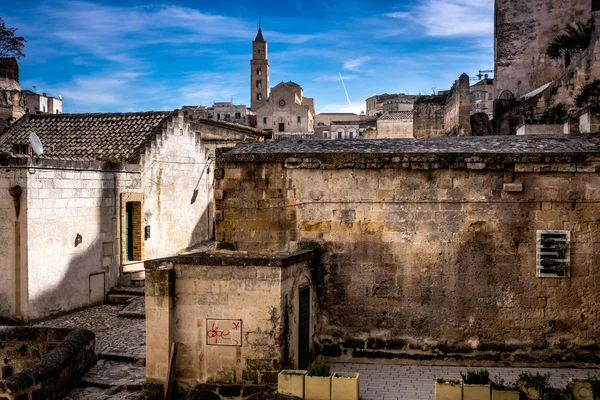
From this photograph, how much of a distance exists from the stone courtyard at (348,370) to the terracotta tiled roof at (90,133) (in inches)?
294

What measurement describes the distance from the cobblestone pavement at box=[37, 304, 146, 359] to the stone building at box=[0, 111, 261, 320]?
17.6 inches

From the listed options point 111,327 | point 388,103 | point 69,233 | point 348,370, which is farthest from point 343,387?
point 388,103

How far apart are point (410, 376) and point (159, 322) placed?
15.0ft

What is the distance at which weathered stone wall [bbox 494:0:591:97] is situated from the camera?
27.4 m

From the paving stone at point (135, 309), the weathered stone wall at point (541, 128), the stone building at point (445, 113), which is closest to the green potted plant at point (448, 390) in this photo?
the paving stone at point (135, 309)

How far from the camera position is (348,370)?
36.6ft

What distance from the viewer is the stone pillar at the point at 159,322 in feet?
31.9

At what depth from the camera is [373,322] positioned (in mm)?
11641

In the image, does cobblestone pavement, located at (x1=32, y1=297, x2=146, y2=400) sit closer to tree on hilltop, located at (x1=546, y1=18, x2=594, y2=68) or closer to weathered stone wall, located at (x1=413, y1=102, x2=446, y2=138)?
weathered stone wall, located at (x1=413, y1=102, x2=446, y2=138)

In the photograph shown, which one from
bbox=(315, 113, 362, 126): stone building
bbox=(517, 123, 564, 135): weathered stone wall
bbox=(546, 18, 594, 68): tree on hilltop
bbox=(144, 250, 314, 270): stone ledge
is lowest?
bbox=(144, 250, 314, 270): stone ledge

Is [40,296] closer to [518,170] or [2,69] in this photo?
[518,170]

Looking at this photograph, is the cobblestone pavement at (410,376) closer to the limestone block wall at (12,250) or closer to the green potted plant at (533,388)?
the green potted plant at (533,388)

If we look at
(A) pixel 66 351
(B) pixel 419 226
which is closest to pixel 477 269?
(B) pixel 419 226

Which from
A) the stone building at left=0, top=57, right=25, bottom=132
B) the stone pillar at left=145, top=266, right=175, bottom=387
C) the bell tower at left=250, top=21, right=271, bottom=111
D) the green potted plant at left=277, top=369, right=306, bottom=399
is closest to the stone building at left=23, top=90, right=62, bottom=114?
the stone building at left=0, top=57, right=25, bottom=132
